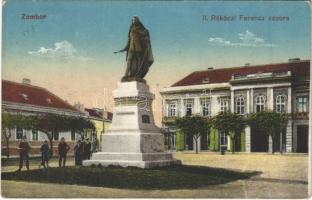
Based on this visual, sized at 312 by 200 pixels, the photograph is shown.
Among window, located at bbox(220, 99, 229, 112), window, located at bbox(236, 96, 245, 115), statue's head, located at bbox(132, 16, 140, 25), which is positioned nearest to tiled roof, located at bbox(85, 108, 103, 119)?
statue's head, located at bbox(132, 16, 140, 25)

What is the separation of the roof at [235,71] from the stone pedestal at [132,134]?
0.44m

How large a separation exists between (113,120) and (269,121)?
1.73 metres

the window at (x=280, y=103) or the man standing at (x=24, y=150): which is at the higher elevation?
the window at (x=280, y=103)

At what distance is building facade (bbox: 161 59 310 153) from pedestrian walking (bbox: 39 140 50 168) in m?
1.33

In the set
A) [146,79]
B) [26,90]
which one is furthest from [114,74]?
[26,90]

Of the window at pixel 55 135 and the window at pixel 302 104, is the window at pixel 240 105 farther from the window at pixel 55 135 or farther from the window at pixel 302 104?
the window at pixel 55 135

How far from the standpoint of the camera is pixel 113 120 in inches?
281

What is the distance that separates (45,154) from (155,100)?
1360mm

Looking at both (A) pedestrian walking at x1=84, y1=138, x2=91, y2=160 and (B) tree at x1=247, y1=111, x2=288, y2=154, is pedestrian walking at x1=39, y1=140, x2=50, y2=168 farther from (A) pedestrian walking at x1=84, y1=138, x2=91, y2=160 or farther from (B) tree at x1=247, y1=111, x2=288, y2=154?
(B) tree at x1=247, y1=111, x2=288, y2=154

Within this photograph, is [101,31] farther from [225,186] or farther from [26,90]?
[225,186]

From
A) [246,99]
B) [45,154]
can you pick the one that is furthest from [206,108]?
[45,154]

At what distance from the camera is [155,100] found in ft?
23.4

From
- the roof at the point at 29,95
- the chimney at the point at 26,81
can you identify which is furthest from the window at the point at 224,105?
the chimney at the point at 26,81

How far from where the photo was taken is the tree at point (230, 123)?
6.93m
